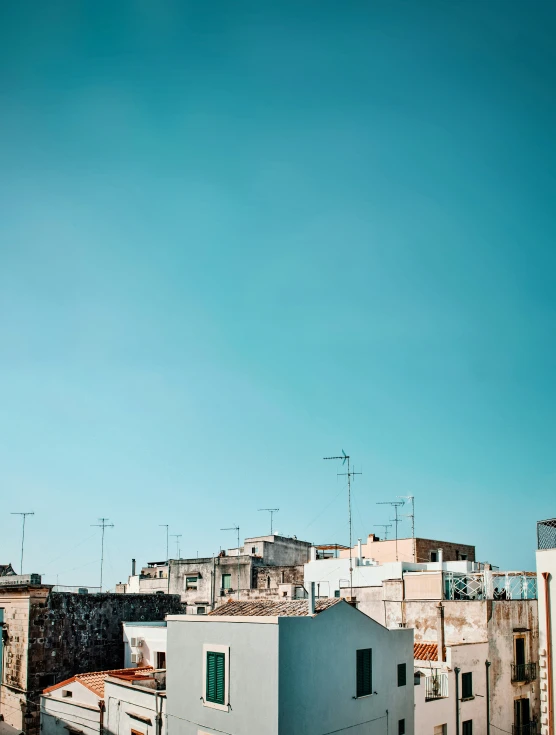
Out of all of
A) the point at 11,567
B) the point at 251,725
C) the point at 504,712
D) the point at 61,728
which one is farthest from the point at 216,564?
the point at 251,725

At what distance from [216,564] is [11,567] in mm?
15371

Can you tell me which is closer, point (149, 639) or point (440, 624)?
point (440, 624)

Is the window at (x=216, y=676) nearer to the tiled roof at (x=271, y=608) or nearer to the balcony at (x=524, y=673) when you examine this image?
the tiled roof at (x=271, y=608)

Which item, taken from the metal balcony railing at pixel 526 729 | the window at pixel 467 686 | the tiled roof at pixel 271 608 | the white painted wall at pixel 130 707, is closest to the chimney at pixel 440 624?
the window at pixel 467 686

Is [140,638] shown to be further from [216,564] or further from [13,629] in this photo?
[216,564]

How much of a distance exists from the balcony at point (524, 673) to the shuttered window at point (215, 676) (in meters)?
15.3

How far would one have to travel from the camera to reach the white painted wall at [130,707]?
80.1ft

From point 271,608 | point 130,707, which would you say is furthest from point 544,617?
point 130,707

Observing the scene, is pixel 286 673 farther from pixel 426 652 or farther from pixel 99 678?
pixel 99 678

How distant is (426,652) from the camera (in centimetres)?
3031

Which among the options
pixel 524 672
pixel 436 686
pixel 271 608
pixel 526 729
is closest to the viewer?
pixel 271 608

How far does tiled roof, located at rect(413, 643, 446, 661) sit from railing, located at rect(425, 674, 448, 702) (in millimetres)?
1413

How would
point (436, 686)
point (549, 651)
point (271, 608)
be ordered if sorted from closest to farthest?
point (549, 651) → point (271, 608) → point (436, 686)

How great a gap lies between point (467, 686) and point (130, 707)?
1324cm
